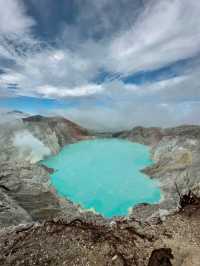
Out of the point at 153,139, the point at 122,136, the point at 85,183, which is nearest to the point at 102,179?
the point at 85,183

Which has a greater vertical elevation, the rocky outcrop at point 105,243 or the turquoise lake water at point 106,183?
the rocky outcrop at point 105,243

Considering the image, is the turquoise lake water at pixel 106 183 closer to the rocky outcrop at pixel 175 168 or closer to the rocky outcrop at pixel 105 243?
the rocky outcrop at pixel 175 168

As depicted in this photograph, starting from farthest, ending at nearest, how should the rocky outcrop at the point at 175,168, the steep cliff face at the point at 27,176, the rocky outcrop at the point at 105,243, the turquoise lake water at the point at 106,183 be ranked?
the turquoise lake water at the point at 106,183, the rocky outcrop at the point at 175,168, the steep cliff face at the point at 27,176, the rocky outcrop at the point at 105,243

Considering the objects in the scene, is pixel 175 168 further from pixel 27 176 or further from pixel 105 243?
pixel 105 243

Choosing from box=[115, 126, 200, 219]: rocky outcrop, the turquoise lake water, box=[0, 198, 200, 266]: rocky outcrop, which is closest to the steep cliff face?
the turquoise lake water

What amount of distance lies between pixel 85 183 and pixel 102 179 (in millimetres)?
1961

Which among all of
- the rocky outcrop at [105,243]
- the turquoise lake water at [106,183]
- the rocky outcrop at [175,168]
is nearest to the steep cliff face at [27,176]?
the turquoise lake water at [106,183]

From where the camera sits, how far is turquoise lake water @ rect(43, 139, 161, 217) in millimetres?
15354

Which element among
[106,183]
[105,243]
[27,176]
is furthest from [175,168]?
[105,243]

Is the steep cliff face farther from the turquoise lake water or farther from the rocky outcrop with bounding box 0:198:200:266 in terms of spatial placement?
the rocky outcrop with bounding box 0:198:200:266

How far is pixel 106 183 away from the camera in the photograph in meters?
19.2

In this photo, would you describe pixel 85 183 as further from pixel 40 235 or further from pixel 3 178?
pixel 40 235

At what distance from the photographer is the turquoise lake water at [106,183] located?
50.4ft

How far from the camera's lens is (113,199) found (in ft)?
52.4
